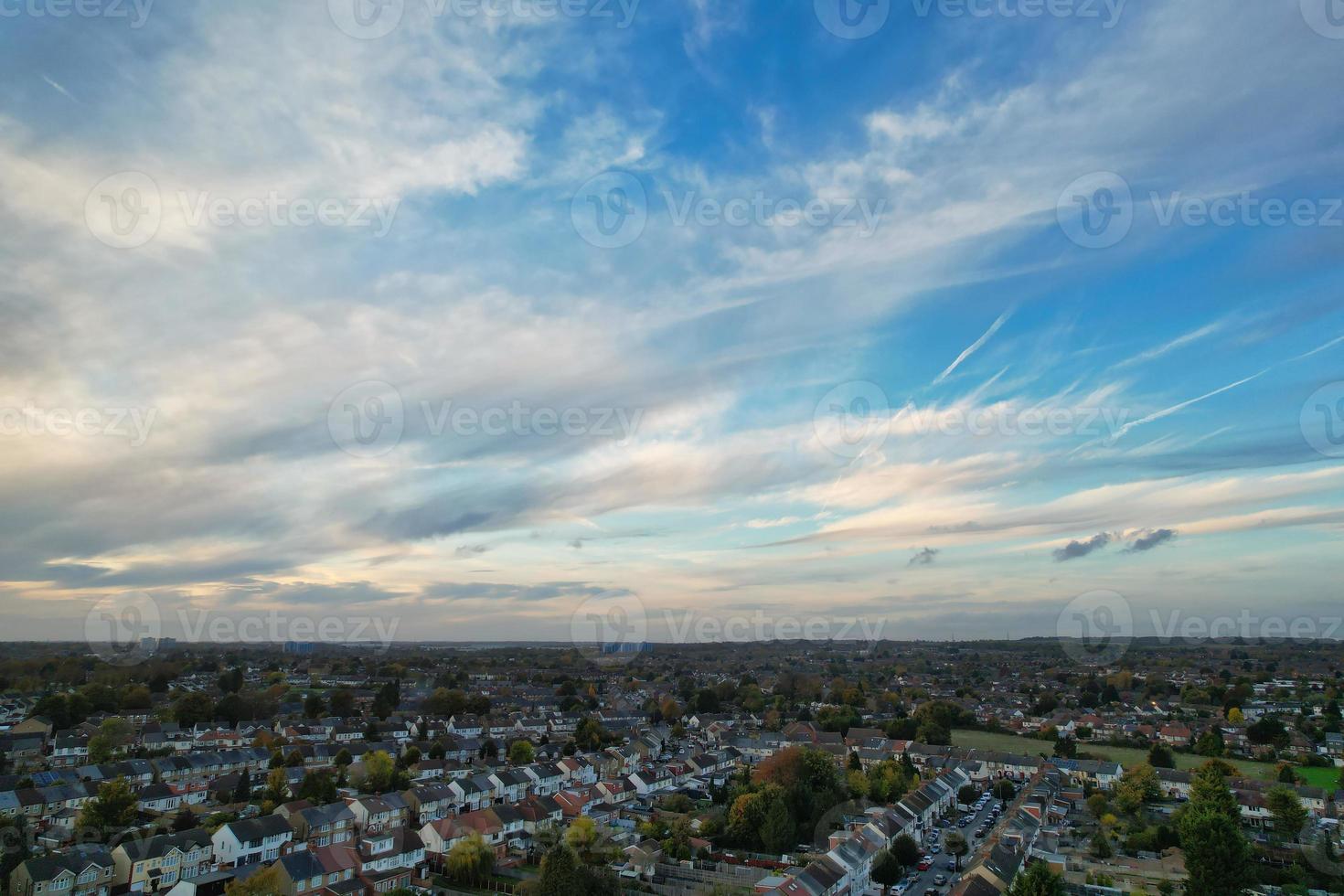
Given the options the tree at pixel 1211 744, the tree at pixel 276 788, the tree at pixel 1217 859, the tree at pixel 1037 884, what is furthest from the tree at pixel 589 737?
the tree at pixel 1211 744

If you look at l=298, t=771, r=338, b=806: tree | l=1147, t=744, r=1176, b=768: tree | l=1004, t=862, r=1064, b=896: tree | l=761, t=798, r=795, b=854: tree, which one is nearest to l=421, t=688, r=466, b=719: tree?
l=298, t=771, r=338, b=806: tree

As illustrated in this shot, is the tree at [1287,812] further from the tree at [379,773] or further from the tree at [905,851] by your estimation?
the tree at [379,773]

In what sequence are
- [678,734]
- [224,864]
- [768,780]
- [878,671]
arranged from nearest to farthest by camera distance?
[224,864], [768,780], [678,734], [878,671]

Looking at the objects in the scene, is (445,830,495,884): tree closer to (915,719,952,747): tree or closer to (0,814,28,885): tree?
(0,814,28,885): tree

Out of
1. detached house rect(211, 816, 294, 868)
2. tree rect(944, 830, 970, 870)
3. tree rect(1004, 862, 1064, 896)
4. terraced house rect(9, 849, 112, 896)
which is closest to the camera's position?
tree rect(1004, 862, 1064, 896)

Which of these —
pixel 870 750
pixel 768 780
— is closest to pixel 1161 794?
pixel 870 750

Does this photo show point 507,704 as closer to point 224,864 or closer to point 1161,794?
point 224,864
